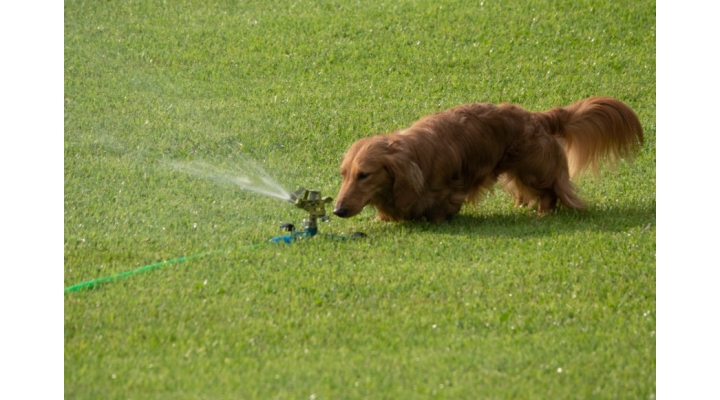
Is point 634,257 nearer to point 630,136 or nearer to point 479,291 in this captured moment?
point 479,291

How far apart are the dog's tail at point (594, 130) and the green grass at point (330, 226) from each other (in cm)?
39

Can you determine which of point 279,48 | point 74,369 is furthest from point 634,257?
point 279,48

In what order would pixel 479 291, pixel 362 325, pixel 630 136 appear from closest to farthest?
pixel 362 325 → pixel 479 291 → pixel 630 136

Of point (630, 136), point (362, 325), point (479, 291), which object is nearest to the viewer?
point (362, 325)

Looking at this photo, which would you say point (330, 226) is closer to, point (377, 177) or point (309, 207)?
point (309, 207)

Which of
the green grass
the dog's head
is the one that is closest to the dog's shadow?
the green grass

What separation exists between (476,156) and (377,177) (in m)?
0.87

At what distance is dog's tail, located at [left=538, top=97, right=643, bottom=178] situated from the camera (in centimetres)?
796

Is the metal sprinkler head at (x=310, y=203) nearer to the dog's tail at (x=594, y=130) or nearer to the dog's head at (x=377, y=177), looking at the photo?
the dog's head at (x=377, y=177)

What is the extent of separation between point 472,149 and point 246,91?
15.2 ft

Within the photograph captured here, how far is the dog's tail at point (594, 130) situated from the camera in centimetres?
796

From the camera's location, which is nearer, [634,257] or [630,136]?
[634,257]

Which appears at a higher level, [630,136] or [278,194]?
[630,136]

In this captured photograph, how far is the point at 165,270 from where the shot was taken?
6.42 metres
